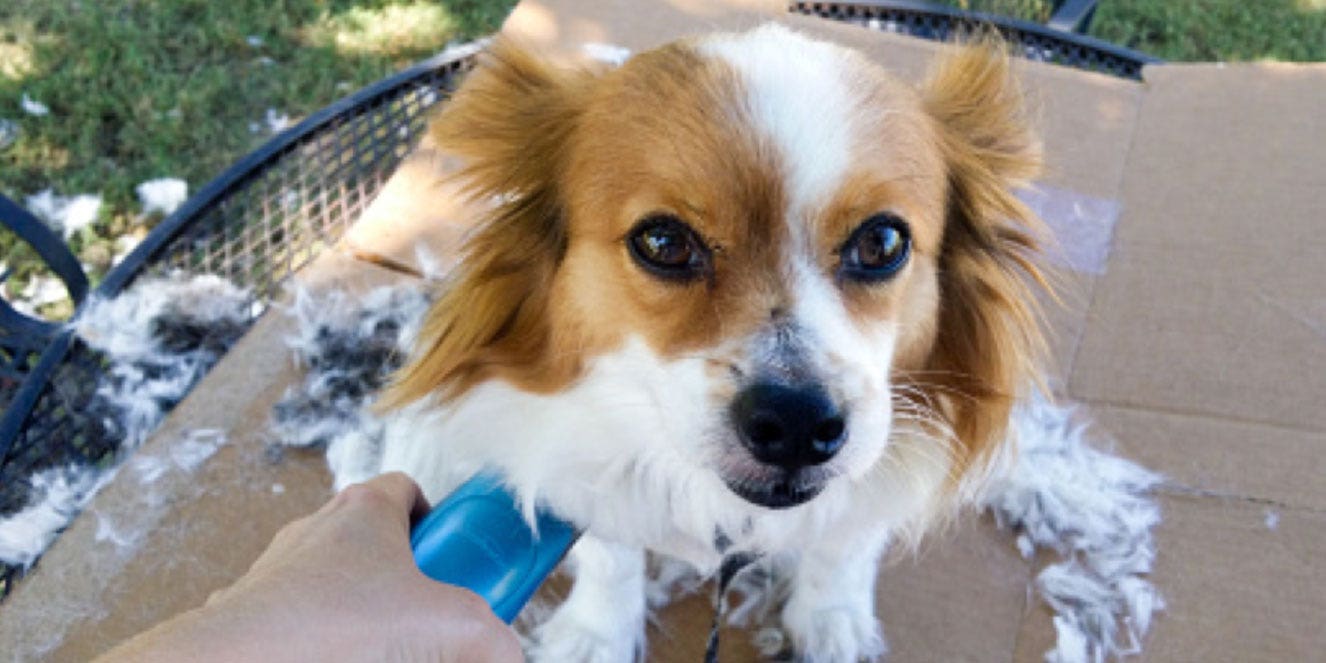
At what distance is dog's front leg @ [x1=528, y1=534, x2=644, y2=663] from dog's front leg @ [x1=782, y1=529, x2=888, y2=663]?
0.90ft

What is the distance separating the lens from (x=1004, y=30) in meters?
2.79

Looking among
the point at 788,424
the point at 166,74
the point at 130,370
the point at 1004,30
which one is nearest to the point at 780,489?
the point at 788,424

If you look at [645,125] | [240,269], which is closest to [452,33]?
[240,269]

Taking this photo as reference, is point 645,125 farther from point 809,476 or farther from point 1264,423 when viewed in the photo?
point 1264,423

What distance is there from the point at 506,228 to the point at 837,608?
84 centimetres

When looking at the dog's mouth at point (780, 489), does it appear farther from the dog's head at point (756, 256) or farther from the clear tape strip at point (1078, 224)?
the clear tape strip at point (1078, 224)

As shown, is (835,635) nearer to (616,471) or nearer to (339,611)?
(616,471)

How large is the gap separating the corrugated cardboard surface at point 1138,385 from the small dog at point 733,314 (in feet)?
0.69

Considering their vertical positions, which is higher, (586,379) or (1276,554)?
(586,379)

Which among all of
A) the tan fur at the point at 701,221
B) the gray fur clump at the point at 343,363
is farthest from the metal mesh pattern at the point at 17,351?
the tan fur at the point at 701,221

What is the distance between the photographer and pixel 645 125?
1468mm

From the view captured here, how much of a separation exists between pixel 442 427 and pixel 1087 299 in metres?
1.45

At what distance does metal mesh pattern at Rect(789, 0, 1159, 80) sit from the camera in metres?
2.87

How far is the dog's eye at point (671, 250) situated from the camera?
1.40 meters
